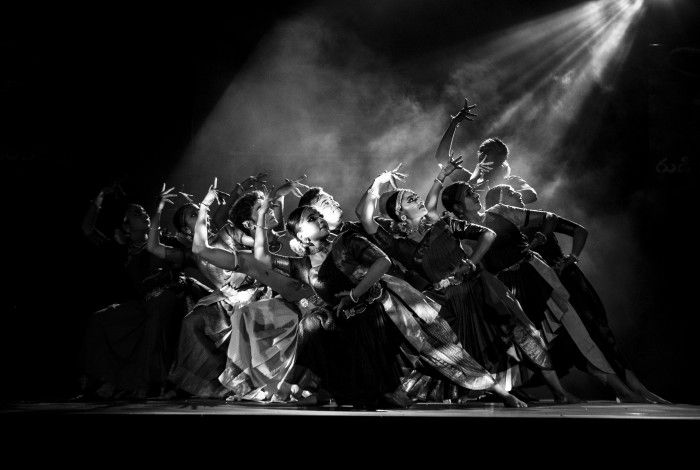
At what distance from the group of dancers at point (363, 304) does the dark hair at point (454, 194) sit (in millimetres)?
10

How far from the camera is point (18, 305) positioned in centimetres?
702

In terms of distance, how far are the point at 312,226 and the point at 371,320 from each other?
694mm

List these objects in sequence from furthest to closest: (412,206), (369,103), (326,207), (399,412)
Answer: (369,103), (412,206), (326,207), (399,412)

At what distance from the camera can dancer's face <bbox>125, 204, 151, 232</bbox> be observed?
6.41m

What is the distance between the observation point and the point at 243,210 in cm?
597

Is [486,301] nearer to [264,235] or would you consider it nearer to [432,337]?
[432,337]

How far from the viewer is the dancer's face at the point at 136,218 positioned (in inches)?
253

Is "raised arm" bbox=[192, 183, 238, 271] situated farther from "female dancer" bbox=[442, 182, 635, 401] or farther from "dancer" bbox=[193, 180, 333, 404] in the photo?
"female dancer" bbox=[442, 182, 635, 401]

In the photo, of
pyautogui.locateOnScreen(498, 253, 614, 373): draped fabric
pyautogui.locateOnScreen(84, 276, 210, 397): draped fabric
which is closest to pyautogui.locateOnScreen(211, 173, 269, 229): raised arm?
pyautogui.locateOnScreen(84, 276, 210, 397): draped fabric

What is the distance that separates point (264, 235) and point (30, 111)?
11.2 ft

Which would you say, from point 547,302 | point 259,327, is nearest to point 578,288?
point 547,302

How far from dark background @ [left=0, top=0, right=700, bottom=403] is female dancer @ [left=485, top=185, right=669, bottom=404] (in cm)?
128

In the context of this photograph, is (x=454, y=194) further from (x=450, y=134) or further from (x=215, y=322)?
(x=215, y=322)

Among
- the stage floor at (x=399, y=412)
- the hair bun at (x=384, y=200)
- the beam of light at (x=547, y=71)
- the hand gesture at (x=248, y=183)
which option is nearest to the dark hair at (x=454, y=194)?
the hair bun at (x=384, y=200)
